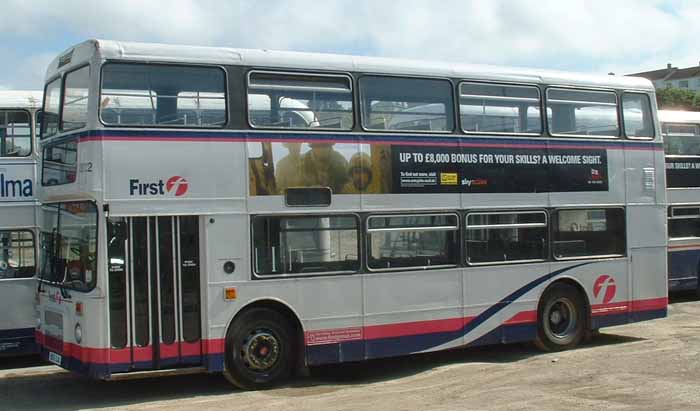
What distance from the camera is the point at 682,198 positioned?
793 inches

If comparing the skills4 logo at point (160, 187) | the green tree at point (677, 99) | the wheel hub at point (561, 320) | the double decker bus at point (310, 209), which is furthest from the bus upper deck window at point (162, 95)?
the green tree at point (677, 99)

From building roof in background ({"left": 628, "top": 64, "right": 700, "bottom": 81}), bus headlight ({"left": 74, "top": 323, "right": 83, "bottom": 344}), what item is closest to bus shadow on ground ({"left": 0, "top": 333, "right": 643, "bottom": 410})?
bus headlight ({"left": 74, "top": 323, "right": 83, "bottom": 344})

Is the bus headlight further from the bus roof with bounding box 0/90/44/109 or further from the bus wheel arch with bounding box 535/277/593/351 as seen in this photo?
the bus wheel arch with bounding box 535/277/593/351

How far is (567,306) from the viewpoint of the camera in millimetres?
14273

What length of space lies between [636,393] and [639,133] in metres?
5.96

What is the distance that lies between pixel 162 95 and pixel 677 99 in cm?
8560

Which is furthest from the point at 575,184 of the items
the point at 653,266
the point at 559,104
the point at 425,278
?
the point at 425,278

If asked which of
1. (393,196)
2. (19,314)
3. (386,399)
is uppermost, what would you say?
(393,196)

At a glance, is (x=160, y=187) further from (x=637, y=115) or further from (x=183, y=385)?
(x=637, y=115)

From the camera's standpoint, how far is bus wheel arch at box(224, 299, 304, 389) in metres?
11.2

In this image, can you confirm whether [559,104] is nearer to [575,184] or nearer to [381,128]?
[575,184]

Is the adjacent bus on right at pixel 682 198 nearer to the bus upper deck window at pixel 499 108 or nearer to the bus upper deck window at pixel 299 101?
the bus upper deck window at pixel 499 108

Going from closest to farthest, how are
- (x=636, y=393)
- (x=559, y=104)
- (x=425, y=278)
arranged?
(x=636, y=393)
(x=425, y=278)
(x=559, y=104)

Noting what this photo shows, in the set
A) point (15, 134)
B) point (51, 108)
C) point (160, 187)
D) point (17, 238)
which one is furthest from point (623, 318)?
point (15, 134)
